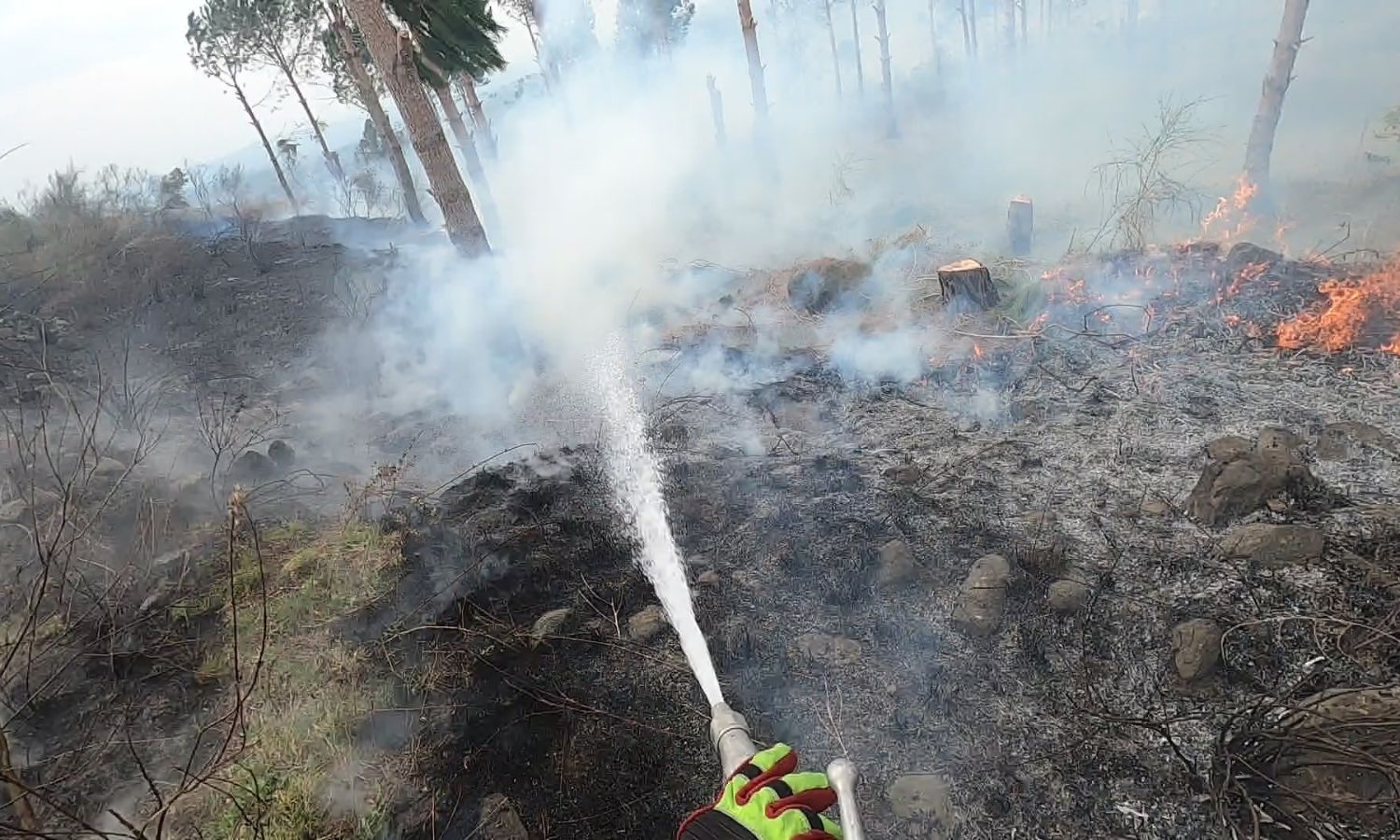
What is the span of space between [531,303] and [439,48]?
11.6 feet

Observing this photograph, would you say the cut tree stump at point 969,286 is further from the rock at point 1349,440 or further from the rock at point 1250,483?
the rock at point 1250,483

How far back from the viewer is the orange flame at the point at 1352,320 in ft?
17.7

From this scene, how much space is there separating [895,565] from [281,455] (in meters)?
5.92

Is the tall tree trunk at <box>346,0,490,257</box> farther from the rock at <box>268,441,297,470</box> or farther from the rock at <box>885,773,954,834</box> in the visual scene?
the rock at <box>885,773,954,834</box>

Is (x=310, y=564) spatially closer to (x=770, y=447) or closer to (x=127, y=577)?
(x=127, y=577)

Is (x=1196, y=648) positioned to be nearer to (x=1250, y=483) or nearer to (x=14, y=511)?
(x=1250, y=483)

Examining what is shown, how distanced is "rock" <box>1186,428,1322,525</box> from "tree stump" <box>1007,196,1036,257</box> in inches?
267

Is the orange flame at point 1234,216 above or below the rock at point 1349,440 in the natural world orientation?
below

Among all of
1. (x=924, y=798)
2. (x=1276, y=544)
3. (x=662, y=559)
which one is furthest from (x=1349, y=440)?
(x=662, y=559)

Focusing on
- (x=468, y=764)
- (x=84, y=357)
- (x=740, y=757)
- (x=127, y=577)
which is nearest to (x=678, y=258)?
(x=84, y=357)

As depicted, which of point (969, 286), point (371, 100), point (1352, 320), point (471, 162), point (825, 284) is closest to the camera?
point (1352, 320)

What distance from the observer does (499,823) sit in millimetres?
2895

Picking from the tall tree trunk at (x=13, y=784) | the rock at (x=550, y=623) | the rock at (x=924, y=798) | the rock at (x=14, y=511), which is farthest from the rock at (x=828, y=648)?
the rock at (x=14, y=511)

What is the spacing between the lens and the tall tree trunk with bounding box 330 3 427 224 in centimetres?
1205
